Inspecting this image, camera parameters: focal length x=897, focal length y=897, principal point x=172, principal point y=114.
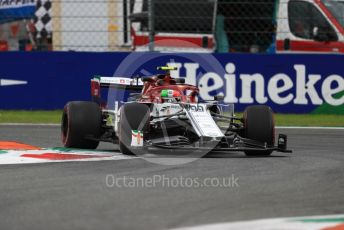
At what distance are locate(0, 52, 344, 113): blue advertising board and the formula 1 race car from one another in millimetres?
5105

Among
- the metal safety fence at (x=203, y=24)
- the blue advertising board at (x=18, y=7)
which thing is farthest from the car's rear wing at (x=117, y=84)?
the blue advertising board at (x=18, y=7)

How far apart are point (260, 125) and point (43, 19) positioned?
12.9 metres

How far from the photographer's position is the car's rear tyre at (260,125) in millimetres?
9664

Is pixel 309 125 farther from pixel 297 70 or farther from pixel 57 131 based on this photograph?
pixel 57 131

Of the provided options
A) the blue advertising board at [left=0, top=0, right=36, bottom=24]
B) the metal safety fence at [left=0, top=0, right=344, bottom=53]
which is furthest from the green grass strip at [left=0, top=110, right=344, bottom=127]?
the blue advertising board at [left=0, top=0, right=36, bottom=24]

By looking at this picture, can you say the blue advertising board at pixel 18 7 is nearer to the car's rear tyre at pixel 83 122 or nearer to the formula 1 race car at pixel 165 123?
the formula 1 race car at pixel 165 123

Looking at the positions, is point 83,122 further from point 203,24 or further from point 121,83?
point 203,24

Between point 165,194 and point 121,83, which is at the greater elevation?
point 121,83

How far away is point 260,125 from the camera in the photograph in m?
9.68

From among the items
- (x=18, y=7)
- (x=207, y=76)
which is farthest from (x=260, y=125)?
(x=18, y=7)

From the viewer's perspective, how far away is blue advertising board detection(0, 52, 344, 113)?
15750mm

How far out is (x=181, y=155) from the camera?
9.41m

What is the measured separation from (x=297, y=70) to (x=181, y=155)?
6822 millimetres

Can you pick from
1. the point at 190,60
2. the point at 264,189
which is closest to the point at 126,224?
the point at 264,189
